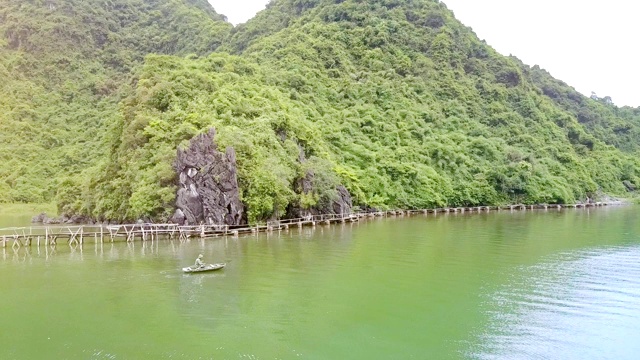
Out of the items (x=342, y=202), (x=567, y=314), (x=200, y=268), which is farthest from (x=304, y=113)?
(x=567, y=314)

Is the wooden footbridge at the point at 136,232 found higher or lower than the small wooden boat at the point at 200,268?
higher

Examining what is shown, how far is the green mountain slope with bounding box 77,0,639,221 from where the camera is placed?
5144cm

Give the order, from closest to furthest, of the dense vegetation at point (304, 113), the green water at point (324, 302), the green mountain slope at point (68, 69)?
the green water at point (324, 302), the dense vegetation at point (304, 113), the green mountain slope at point (68, 69)

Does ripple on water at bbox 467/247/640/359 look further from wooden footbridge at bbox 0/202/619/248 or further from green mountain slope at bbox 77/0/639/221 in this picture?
green mountain slope at bbox 77/0/639/221

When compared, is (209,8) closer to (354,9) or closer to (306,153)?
(354,9)

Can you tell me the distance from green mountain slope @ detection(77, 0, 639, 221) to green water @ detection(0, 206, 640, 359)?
15.7 metres

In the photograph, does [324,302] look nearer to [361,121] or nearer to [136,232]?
[136,232]

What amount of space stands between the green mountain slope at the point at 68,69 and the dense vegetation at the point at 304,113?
405 mm

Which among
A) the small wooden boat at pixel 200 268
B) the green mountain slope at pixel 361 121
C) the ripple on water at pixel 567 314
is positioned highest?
the green mountain slope at pixel 361 121

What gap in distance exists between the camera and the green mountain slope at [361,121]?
169 feet

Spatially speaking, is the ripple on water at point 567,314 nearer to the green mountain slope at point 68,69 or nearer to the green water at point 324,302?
the green water at point 324,302

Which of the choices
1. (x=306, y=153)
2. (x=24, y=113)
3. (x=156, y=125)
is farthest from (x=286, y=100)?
(x=24, y=113)

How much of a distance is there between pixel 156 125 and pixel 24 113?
60.4 metres

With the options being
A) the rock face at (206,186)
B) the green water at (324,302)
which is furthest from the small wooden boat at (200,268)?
the rock face at (206,186)
